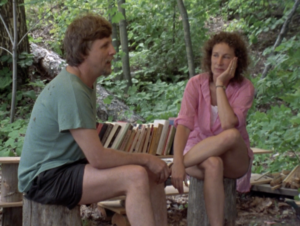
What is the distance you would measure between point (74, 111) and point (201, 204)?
1436 millimetres

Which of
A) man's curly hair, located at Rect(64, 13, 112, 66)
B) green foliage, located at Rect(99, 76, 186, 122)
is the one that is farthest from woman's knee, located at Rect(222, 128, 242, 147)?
green foliage, located at Rect(99, 76, 186, 122)

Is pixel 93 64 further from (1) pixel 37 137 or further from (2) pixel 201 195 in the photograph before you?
(2) pixel 201 195

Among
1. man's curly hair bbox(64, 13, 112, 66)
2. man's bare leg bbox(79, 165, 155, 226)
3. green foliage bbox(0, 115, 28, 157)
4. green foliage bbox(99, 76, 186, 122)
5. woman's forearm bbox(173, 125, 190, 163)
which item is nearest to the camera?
man's bare leg bbox(79, 165, 155, 226)

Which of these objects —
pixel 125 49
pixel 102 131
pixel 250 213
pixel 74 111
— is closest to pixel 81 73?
pixel 74 111

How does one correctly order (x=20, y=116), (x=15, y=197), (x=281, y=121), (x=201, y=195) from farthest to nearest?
(x=20, y=116) < (x=281, y=121) < (x=15, y=197) < (x=201, y=195)

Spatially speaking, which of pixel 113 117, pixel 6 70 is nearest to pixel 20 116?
pixel 6 70

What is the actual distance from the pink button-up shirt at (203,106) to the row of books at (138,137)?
44 centimetres

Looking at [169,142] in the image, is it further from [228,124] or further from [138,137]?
[228,124]

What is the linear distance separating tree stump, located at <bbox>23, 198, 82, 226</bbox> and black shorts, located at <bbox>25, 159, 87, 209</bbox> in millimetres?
57

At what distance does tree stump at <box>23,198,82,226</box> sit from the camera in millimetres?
2238

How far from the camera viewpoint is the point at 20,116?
5957 millimetres

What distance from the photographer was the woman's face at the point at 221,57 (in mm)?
3180

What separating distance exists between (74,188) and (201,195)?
1.23m

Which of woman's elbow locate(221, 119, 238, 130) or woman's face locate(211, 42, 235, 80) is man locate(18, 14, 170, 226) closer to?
woman's elbow locate(221, 119, 238, 130)
